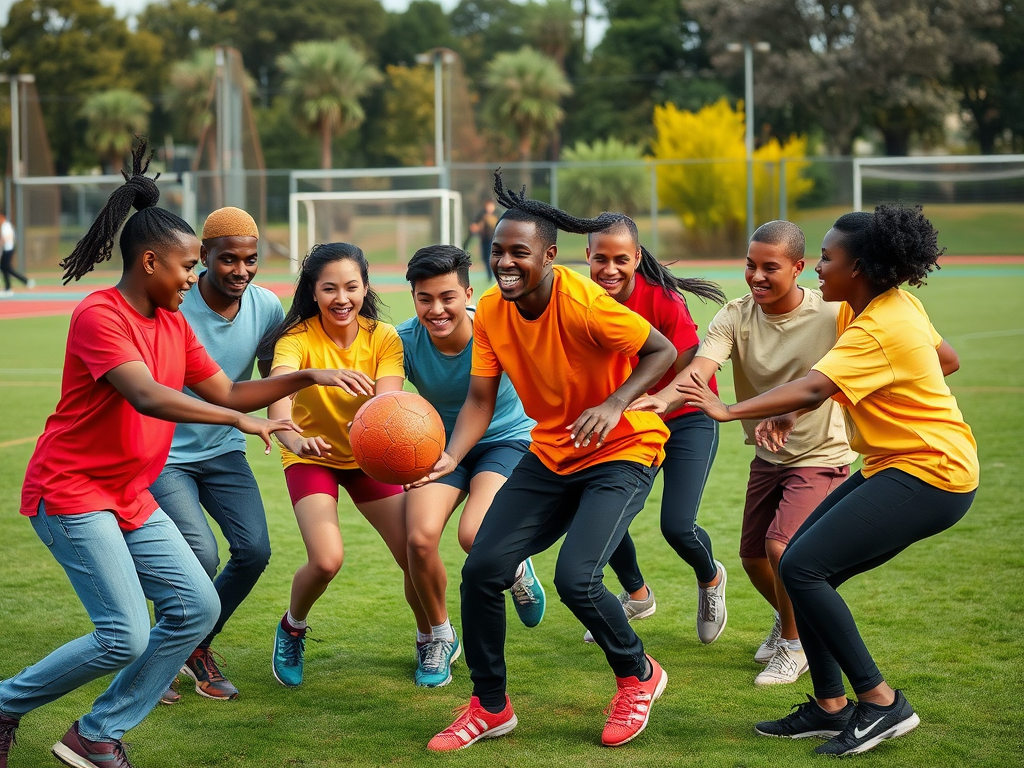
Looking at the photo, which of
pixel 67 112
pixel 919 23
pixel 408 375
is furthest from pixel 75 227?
pixel 408 375

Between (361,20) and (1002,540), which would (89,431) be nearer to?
(1002,540)

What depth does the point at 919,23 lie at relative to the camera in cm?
4738

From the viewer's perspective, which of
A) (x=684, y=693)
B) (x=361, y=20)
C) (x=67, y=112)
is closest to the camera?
(x=684, y=693)

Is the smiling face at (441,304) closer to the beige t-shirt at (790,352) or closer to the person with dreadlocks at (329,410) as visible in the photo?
the person with dreadlocks at (329,410)

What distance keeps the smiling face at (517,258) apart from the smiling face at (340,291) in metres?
0.92

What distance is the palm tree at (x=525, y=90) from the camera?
2041 inches

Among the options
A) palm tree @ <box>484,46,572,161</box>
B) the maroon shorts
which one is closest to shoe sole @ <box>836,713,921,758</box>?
the maroon shorts

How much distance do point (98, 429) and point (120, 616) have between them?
0.66m

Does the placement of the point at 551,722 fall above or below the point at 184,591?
below

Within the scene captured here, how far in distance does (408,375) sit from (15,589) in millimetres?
2720

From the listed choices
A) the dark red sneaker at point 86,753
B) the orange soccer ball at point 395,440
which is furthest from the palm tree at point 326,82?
the dark red sneaker at point 86,753

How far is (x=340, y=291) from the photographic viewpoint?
5152 mm

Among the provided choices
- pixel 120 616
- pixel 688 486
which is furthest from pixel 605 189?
pixel 120 616

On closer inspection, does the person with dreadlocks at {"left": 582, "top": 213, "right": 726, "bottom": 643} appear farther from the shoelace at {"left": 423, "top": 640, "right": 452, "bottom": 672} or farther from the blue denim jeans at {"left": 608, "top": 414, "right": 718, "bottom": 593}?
the shoelace at {"left": 423, "top": 640, "right": 452, "bottom": 672}
